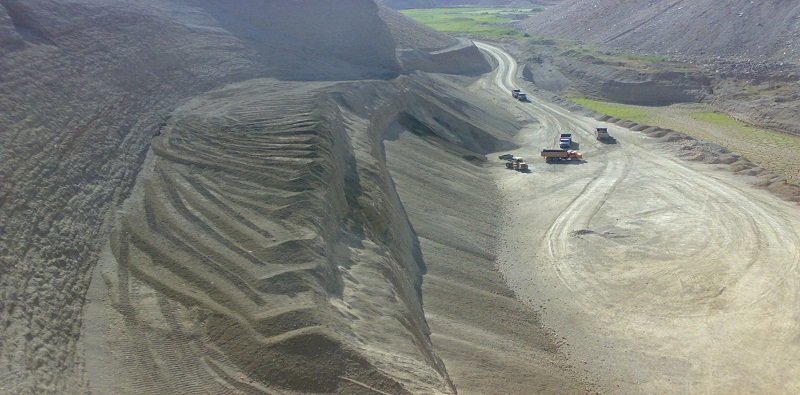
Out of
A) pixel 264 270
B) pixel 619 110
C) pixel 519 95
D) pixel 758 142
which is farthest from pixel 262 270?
pixel 619 110

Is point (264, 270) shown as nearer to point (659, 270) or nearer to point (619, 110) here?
point (659, 270)

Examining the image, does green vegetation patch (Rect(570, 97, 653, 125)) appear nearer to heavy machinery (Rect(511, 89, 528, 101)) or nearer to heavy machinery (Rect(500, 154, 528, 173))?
heavy machinery (Rect(511, 89, 528, 101))

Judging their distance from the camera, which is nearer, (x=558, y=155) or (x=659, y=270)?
(x=659, y=270)

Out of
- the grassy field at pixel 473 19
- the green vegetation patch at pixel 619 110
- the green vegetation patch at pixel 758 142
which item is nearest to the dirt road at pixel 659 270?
the green vegetation patch at pixel 758 142

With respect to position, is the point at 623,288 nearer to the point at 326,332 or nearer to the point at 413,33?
the point at 326,332

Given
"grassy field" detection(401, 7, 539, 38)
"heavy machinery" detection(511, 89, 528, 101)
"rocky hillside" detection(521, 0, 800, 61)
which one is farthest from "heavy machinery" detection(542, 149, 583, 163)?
"grassy field" detection(401, 7, 539, 38)

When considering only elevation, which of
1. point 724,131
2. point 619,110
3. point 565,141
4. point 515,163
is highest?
point 724,131

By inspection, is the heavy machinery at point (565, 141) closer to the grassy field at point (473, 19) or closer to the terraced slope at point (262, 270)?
the terraced slope at point (262, 270)
